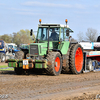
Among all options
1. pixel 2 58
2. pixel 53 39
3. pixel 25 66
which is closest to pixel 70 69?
pixel 53 39

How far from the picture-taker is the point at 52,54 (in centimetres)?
1110

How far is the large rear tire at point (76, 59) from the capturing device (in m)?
12.2

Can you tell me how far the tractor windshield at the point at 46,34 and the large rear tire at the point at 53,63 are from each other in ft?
3.78

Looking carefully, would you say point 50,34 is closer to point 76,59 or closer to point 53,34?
point 53,34

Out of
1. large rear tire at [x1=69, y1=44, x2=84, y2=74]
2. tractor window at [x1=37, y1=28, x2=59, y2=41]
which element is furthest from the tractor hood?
large rear tire at [x1=69, y1=44, x2=84, y2=74]

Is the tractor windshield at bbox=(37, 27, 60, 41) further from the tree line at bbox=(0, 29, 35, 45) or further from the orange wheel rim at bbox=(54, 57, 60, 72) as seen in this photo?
the tree line at bbox=(0, 29, 35, 45)

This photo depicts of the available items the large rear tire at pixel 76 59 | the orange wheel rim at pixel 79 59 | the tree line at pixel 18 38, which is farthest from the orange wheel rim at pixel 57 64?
the tree line at pixel 18 38

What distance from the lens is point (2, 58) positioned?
26984mm

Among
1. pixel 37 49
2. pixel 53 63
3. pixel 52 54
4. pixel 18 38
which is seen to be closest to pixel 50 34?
pixel 37 49

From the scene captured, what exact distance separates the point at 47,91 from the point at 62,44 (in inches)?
206

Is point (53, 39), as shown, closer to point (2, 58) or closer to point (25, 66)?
point (25, 66)

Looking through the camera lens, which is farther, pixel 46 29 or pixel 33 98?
pixel 46 29

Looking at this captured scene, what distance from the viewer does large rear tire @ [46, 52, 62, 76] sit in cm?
1091

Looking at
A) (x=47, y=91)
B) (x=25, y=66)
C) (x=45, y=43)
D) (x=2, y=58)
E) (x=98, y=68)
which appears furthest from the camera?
(x=2, y=58)
